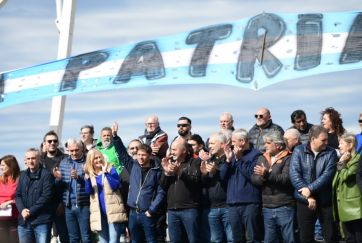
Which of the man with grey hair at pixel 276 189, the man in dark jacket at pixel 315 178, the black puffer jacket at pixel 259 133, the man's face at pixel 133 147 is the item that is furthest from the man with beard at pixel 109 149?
the man in dark jacket at pixel 315 178

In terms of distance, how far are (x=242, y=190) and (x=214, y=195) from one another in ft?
1.69

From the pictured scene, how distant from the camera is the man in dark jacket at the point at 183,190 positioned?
40.0 ft

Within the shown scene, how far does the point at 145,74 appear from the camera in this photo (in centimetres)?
1368

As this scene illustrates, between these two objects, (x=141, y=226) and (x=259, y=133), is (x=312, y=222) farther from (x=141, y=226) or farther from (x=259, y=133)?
(x=141, y=226)

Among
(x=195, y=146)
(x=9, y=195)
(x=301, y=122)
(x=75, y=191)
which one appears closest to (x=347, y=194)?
(x=301, y=122)

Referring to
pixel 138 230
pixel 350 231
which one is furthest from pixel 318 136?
pixel 138 230

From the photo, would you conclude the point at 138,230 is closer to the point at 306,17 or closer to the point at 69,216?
the point at 69,216

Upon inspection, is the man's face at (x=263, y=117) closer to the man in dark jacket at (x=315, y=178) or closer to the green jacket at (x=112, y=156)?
the man in dark jacket at (x=315, y=178)

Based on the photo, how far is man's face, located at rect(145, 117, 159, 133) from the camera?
1352cm

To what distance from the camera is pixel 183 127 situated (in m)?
13.4

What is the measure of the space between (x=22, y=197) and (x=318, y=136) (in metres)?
4.40

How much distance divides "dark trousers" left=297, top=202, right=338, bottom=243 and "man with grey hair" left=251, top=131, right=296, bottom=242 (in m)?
0.17

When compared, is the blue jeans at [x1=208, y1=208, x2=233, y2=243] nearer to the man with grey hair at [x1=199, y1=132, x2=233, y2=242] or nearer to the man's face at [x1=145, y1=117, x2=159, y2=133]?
the man with grey hair at [x1=199, y1=132, x2=233, y2=242]

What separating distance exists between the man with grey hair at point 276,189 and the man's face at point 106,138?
2.55m
